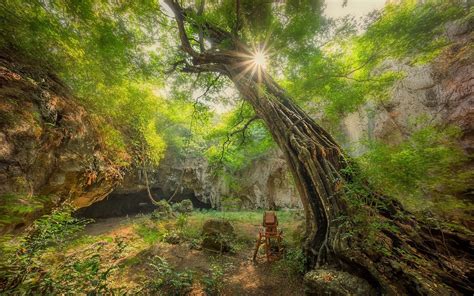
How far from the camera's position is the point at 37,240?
248 cm

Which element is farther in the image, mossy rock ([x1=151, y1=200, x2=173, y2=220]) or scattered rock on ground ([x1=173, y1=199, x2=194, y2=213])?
scattered rock on ground ([x1=173, y1=199, x2=194, y2=213])

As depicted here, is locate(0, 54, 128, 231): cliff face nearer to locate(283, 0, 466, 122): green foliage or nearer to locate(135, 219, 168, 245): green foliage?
locate(135, 219, 168, 245): green foliage

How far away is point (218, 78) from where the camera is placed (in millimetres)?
7598

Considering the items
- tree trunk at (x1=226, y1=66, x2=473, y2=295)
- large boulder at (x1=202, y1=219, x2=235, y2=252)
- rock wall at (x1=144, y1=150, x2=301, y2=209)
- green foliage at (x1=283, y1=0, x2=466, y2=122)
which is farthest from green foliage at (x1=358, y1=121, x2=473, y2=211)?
rock wall at (x1=144, y1=150, x2=301, y2=209)

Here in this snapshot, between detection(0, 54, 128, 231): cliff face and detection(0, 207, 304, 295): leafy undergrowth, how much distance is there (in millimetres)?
484

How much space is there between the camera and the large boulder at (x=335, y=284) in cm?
253

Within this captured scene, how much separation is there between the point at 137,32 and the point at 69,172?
14.2 ft


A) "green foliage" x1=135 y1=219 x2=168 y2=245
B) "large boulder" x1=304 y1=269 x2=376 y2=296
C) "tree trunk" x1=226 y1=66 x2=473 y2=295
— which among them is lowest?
"green foliage" x1=135 y1=219 x2=168 y2=245

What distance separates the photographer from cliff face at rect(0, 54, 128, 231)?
3199mm

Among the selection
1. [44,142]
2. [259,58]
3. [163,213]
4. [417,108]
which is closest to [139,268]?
[44,142]

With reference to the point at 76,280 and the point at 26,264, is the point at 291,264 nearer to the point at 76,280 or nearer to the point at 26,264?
the point at 76,280

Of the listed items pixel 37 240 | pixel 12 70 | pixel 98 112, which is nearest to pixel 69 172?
pixel 98 112

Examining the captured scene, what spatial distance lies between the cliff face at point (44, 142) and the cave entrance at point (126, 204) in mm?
7923

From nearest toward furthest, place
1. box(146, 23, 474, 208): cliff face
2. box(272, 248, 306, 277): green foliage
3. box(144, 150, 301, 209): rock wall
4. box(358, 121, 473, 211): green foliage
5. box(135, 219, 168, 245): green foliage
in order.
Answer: box(358, 121, 473, 211): green foliage → box(272, 248, 306, 277): green foliage → box(146, 23, 474, 208): cliff face → box(135, 219, 168, 245): green foliage → box(144, 150, 301, 209): rock wall
